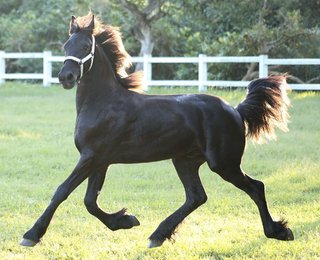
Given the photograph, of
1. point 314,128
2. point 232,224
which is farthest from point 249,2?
point 232,224

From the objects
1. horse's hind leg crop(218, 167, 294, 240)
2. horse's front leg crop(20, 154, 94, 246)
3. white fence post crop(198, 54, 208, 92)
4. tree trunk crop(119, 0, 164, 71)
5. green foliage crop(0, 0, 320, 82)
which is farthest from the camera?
tree trunk crop(119, 0, 164, 71)

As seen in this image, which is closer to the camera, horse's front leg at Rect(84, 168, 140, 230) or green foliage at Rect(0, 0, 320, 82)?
horse's front leg at Rect(84, 168, 140, 230)

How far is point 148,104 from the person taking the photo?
721cm

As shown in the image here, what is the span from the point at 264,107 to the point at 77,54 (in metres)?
2.01

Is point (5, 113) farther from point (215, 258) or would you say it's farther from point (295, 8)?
point (215, 258)

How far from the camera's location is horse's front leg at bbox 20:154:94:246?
21.2ft

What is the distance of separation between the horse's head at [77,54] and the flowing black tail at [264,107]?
162 centimetres

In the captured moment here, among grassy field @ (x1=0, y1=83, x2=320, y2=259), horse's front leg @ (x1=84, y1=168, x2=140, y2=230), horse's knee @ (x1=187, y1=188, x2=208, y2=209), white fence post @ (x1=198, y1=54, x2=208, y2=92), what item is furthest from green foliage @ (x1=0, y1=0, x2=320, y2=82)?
horse's front leg @ (x1=84, y1=168, x2=140, y2=230)

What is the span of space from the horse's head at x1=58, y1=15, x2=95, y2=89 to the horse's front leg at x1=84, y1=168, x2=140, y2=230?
0.93 metres

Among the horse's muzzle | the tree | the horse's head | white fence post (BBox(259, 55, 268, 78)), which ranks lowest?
white fence post (BBox(259, 55, 268, 78))

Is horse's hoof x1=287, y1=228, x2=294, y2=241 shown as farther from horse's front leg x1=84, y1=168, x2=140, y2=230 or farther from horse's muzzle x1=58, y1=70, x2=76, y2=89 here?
horse's muzzle x1=58, y1=70, x2=76, y2=89

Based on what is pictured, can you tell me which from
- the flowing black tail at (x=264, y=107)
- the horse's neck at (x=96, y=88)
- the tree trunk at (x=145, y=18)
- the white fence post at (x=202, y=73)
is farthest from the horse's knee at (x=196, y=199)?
the tree trunk at (x=145, y=18)

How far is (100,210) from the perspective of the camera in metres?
7.11

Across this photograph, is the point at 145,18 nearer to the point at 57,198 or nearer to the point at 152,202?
the point at 152,202
